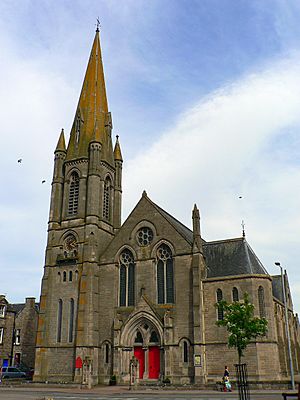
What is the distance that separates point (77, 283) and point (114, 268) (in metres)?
3.90

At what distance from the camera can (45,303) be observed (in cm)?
4338

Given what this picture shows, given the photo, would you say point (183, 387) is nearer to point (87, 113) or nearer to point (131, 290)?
point (131, 290)

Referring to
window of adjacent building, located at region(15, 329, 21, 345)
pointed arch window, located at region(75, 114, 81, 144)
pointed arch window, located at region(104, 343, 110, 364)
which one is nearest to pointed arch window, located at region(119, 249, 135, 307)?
pointed arch window, located at region(104, 343, 110, 364)

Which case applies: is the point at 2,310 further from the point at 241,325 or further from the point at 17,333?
the point at 241,325

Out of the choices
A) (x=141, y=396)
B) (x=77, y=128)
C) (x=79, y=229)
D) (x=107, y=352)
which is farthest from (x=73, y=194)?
(x=141, y=396)

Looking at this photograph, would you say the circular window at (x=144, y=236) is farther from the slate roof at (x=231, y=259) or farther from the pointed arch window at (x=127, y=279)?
the slate roof at (x=231, y=259)

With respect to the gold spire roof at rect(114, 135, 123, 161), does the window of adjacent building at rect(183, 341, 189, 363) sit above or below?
below

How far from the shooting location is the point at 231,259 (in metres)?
40.6

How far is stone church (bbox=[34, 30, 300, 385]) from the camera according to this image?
121 feet

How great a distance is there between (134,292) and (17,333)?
23674 millimetres

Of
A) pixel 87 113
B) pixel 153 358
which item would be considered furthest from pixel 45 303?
pixel 87 113

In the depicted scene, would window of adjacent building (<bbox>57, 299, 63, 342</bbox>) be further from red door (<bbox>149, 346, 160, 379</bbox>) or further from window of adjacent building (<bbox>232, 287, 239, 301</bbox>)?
window of adjacent building (<bbox>232, 287, 239, 301</bbox>)

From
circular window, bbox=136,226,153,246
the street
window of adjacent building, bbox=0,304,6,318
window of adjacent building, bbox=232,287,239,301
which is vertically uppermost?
circular window, bbox=136,226,153,246

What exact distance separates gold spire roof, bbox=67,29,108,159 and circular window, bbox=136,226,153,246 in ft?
36.4
